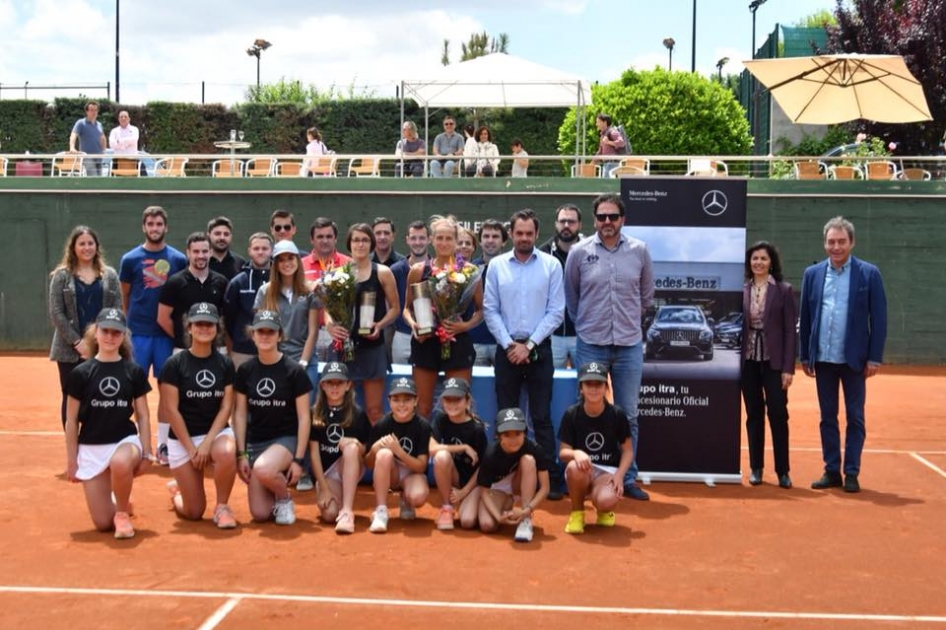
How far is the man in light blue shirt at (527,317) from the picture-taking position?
884 centimetres

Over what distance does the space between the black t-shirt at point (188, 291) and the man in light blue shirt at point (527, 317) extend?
2.38m

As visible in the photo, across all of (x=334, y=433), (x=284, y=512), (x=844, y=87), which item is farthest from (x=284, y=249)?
(x=844, y=87)

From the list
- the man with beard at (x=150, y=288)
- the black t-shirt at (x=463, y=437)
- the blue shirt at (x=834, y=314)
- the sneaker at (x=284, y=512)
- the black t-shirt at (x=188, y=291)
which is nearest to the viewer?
the sneaker at (x=284, y=512)

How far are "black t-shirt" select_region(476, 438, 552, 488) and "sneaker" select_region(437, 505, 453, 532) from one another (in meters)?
0.30

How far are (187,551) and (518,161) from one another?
1429 cm

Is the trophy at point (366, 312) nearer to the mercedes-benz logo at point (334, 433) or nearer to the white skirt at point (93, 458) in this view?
the mercedes-benz logo at point (334, 433)

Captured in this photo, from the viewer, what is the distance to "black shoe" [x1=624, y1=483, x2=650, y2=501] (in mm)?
8992

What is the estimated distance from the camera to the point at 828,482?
30.8 feet

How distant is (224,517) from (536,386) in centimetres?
246

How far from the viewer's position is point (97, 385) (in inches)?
308

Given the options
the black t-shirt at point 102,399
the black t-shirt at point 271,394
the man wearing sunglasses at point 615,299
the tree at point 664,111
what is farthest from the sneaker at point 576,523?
the tree at point 664,111

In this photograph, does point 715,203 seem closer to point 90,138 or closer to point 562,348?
point 562,348

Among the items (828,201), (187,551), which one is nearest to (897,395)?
(828,201)

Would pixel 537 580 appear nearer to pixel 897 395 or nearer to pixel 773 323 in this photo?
pixel 773 323
